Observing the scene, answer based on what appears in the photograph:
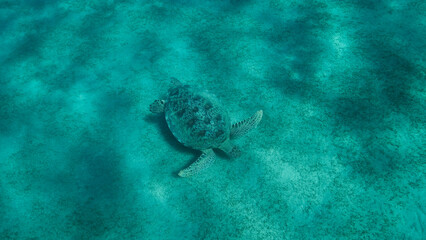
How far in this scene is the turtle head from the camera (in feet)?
13.1

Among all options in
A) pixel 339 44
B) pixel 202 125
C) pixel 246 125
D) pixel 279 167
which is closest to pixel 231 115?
pixel 246 125

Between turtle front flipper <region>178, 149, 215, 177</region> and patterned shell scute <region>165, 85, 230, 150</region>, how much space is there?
13 cm

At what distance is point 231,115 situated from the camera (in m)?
4.17

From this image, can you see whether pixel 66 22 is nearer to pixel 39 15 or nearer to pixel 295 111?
pixel 39 15

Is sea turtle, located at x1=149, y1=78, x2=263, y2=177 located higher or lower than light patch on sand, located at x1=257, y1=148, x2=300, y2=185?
higher

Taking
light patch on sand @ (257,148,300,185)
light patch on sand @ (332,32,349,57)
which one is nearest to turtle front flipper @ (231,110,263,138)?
light patch on sand @ (257,148,300,185)

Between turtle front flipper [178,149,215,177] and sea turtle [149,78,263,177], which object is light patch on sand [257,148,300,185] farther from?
turtle front flipper [178,149,215,177]

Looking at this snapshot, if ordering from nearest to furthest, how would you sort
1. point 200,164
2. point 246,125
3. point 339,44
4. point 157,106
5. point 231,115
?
1. point 200,164
2. point 246,125
3. point 157,106
4. point 231,115
5. point 339,44

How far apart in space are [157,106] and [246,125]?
1.58m

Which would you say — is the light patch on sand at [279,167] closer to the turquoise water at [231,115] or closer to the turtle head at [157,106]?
the turquoise water at [231,115]

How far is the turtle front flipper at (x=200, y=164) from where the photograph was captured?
3447 millimetres

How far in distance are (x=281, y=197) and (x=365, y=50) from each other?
352 cm

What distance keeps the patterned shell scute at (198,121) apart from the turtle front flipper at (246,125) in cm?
16

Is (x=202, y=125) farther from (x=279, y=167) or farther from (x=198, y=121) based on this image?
(x=279, y=167)
